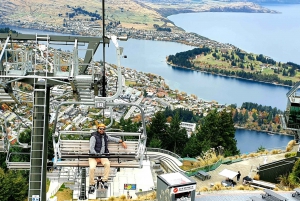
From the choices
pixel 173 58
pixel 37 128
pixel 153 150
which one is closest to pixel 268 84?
pixel 173 58

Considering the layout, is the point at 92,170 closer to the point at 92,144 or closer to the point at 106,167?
the point at 106,167

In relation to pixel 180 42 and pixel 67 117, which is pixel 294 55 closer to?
pixel 180 42

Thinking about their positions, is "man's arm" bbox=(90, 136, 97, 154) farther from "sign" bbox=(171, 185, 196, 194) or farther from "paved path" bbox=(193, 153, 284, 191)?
"paved path" bbox=(193, 153, 284, 191)

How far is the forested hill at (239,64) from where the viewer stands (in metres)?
76.3

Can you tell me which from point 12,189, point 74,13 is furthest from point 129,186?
point 74,13

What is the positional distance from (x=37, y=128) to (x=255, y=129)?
50.2 metres

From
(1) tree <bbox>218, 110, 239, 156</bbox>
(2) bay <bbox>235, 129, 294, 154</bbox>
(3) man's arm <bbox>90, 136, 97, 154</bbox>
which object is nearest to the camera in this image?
(3) man's arm <bbox>90, 136, 97, 154</bbox>

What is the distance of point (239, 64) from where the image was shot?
8381 cm

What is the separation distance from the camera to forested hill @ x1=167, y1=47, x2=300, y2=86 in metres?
76.3

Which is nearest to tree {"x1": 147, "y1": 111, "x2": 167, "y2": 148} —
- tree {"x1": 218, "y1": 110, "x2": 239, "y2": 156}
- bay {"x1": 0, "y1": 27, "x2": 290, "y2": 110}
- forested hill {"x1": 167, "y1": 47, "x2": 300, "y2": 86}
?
tree {"x1": 218, "y1": 110, "x2": 239, "y2": 156}

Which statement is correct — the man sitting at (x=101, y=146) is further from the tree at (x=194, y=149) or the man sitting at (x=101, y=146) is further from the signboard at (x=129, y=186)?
the tree at (x=194, y=149)

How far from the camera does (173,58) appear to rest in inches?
3223

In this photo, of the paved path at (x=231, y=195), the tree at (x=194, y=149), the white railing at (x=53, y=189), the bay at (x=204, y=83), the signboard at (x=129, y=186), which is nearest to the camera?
the paved path at (x=231, y=195)

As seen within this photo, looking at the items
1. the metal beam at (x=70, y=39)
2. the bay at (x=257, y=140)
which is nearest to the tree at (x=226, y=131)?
the metal beam at (x=70, y=39)
